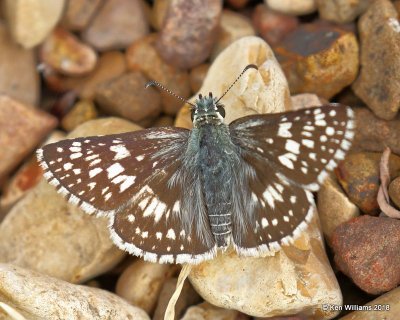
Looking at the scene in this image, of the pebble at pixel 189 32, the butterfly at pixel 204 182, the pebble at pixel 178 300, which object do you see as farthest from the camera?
the pebble at pixel 189 32

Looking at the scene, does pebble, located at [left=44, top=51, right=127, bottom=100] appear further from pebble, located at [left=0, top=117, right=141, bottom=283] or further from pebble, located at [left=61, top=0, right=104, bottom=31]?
pebble, located at [left=0, top=117, right=141, bottom=283]

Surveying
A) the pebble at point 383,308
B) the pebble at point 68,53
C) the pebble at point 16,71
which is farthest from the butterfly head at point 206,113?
the pebble at point 16,71

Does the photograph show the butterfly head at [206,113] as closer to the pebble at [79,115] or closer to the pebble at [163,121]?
the pebble at [163,121]

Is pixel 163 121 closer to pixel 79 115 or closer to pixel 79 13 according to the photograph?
pixel 79 115

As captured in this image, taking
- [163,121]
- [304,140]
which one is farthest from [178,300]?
[163,121]

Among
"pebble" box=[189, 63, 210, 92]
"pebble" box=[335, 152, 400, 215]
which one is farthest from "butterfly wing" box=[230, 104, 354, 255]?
"pebble" box=[189, 63, 210, 92]
